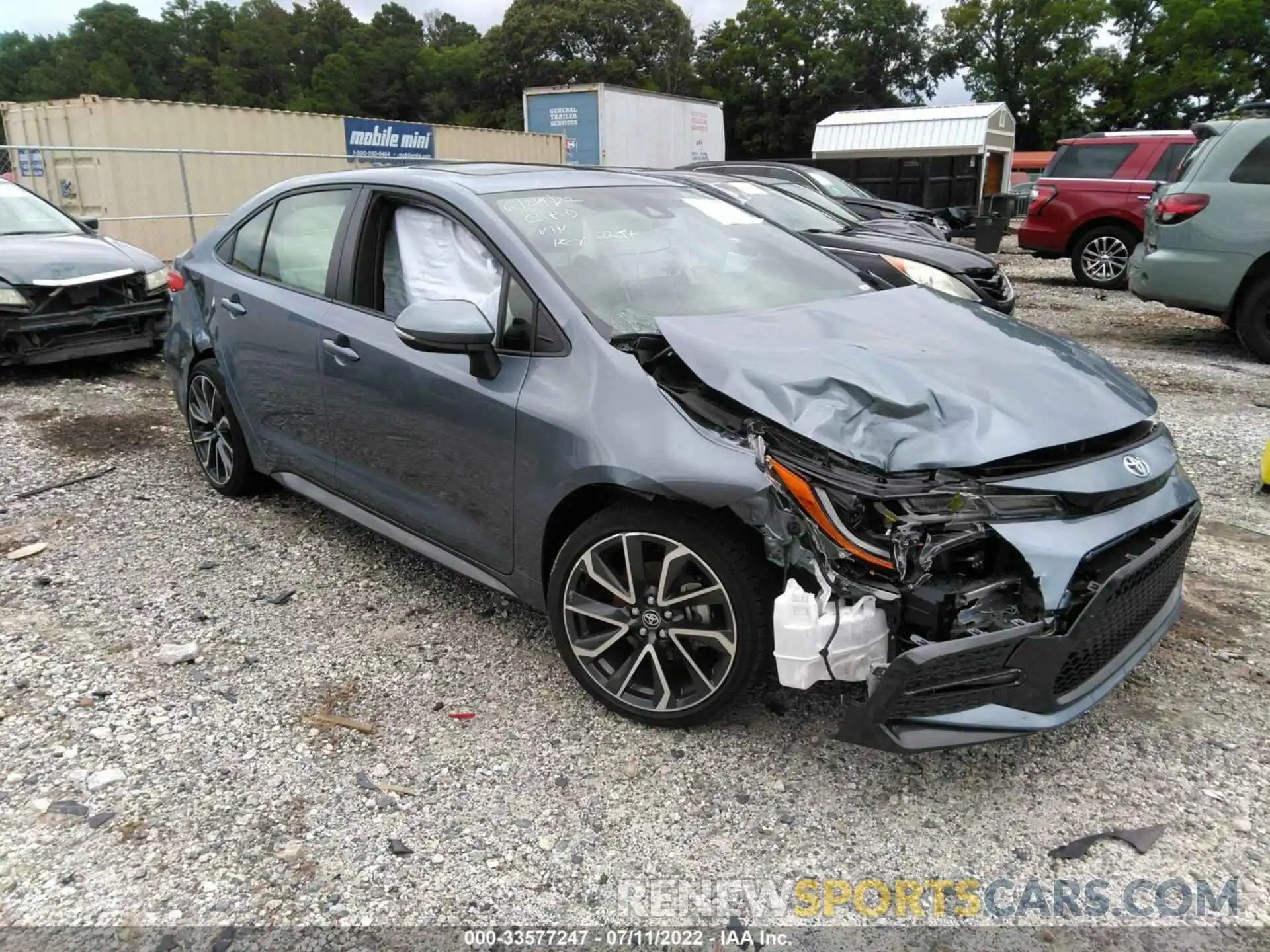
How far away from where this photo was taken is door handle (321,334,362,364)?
347cm

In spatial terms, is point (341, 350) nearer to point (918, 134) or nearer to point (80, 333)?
point (80, 333)

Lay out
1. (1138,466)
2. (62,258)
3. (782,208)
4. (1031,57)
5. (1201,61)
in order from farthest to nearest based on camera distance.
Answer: (1031,57) < (1201,61) < (782,208) < (62,258) < (1138,466)

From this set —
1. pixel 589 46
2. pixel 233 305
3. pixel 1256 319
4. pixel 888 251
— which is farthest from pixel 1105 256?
pixel 589 46

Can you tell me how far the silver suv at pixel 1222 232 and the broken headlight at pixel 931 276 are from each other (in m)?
2.12

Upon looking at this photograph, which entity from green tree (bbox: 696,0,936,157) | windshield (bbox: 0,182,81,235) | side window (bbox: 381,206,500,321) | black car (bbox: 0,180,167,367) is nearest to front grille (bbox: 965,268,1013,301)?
side window (bbox: 381,206,500,321)

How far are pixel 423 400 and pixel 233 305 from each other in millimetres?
1589

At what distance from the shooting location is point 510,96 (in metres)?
61.3

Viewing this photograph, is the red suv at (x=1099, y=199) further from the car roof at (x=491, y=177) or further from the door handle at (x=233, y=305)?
the door handle at (x=233, y=305)

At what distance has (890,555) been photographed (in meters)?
2.28

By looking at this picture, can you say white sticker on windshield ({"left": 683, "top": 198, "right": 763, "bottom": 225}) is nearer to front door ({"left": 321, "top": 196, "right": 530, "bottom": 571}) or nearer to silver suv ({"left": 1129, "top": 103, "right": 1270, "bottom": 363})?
front door ({"left": 321, "top": 196, "right": 530, "bottom": 571})

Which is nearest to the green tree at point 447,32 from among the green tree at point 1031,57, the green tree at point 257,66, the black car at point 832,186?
the green tree at point 257,66

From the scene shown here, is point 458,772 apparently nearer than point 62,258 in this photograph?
Yes

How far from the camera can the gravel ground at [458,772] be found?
226 cm

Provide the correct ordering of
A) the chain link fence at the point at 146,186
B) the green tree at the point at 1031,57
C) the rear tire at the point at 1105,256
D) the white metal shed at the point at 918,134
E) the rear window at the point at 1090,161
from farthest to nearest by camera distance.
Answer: the green tree at the point at 1031,57, the white metal shed at the point at 918,134, the chain link fence at the point at 146,186, the rear window at the point at 1090,161, the rear tire at the point at 1105,256
